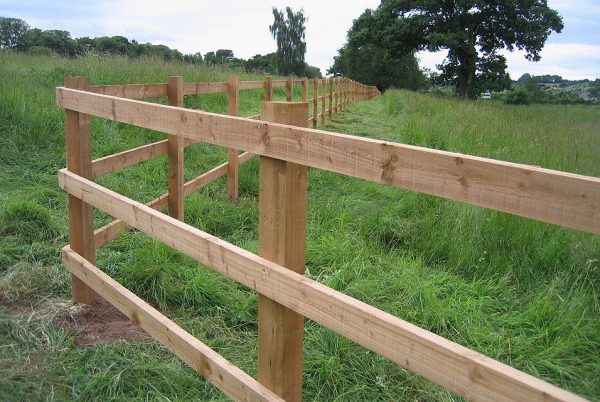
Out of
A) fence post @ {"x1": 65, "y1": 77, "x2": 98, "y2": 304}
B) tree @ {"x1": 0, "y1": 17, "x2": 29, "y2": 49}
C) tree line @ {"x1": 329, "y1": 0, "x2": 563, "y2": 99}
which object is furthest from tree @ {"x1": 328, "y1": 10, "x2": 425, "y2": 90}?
fence post @ {"x1": 65, "y1": 77, "x2": 98, "y2": 304}

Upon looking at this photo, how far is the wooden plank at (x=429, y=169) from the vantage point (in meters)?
1.36

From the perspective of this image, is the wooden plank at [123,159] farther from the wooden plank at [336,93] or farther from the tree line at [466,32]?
the tree line at [466,32]

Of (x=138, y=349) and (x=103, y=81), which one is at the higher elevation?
(x=103, y=81)

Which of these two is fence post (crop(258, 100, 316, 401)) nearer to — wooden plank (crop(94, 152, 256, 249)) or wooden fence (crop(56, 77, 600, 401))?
wooden fence (crop(56, 77, 600, 401))

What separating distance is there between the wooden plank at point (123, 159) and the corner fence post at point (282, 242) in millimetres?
2223

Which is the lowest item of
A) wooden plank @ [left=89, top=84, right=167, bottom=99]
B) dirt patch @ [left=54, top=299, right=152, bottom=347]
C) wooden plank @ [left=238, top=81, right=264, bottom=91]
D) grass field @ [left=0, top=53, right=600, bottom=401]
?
dirt patch @ [left=54, top=299, right=152, bottom=347]

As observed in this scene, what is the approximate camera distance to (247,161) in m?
7.79

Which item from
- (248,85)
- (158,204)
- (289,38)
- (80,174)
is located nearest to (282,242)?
(80,174)

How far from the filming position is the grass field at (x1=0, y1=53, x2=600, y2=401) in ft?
9.68

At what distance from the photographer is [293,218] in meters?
2.22

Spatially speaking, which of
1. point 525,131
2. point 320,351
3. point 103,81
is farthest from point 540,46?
point 320,351

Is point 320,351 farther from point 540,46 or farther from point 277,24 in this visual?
point 277,24

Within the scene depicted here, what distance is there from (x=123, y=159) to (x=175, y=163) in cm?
72

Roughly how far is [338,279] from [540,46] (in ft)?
113
